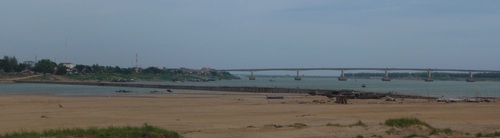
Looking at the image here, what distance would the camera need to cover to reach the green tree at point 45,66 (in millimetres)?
172750

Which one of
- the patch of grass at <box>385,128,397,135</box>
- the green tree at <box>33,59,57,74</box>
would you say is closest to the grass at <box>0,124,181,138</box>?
the patch of grass at <box>385,128,397,135</box>

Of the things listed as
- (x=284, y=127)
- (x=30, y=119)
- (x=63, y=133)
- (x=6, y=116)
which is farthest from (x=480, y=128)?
(x=6, y=116)

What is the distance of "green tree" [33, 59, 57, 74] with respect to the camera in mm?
172750

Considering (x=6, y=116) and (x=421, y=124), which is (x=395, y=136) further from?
(x=6, y=116)

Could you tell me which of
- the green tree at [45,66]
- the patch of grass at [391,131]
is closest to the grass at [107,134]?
the patch of grass at [391,131]

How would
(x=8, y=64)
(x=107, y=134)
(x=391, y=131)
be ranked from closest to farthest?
(x=107, y=134), (x=391, y=131), (x=8, y=64)

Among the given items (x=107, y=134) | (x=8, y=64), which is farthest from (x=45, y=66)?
(x=107, y=134)

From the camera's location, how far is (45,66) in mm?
173250

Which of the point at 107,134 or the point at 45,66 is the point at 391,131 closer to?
the point at 107,134

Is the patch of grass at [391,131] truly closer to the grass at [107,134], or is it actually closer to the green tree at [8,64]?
the grass at [107,134]

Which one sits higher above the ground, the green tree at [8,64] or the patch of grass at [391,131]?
the green tree at [8,64]

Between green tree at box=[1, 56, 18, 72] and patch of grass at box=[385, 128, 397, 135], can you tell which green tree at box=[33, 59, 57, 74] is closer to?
green tree at box=[1, 56, 18, 72]

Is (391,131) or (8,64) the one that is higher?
(8,64)

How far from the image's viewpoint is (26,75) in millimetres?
169250
